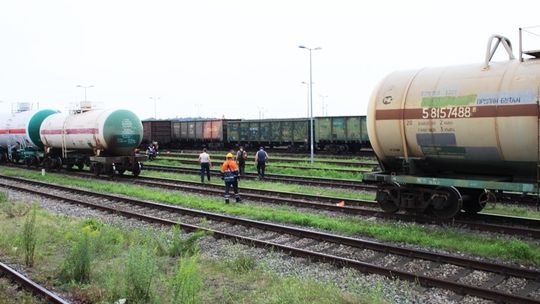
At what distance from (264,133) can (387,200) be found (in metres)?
31.8

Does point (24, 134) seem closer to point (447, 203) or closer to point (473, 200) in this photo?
point (447, 203)

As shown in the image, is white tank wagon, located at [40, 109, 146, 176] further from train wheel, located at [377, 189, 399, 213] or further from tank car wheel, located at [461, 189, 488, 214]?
tank car wheel, located at [461, 189, 488, 214]

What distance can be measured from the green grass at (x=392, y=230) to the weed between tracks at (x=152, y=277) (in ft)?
10.2

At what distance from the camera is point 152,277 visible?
758 cm

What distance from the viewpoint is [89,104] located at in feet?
86.2

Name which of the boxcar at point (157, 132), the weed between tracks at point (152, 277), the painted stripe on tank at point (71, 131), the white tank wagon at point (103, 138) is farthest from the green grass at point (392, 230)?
the boxcar at point (157, 132)

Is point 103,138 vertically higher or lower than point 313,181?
higher

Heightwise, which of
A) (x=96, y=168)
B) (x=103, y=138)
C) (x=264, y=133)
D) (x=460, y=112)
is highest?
(x=460, y=112)

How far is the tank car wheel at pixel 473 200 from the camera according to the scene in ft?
39.0

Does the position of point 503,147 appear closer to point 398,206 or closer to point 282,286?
point 398,206

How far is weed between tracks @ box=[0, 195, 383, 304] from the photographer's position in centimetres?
682

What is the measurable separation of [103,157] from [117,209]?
9868mm

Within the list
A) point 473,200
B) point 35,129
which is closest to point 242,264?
point 473,200

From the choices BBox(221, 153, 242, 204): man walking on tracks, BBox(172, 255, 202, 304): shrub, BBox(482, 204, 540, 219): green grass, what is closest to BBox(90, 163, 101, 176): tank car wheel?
BBox(221, 153, 242, 204): man walking on tracks
